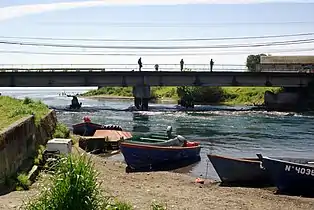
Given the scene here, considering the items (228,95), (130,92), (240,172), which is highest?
(240,172)

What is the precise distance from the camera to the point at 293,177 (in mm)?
21812

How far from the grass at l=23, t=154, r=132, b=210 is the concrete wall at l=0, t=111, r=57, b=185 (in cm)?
766

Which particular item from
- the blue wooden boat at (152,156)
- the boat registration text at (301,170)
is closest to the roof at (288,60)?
the blue wooden boat at (152,156)

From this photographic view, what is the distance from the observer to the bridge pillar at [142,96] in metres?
78.1

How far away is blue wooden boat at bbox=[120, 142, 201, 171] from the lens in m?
28.1

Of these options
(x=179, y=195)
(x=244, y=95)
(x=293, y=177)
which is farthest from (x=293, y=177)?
(x=244, y=95)

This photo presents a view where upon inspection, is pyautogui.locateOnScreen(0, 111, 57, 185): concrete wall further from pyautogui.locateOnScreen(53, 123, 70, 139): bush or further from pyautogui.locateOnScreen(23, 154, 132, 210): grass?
pyautogui.locateOnScreen(23, 154, 132, 210): grass

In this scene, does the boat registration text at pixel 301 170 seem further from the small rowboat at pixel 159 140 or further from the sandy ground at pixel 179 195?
the small rowboat at pixel 159 140

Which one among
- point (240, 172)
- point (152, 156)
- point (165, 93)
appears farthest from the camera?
point (165, 93)

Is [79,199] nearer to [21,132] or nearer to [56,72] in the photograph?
[21,132]

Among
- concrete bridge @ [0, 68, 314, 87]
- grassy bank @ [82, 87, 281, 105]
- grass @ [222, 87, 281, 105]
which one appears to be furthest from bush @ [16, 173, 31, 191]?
grassy bank @ [82, 87, 281, 105]

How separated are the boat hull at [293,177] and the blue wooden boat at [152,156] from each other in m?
7.76

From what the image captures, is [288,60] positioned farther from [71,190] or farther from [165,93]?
[71,190]

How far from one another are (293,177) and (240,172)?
308 cm
